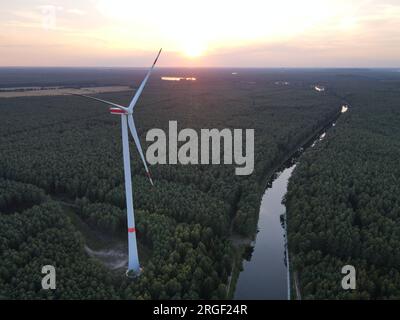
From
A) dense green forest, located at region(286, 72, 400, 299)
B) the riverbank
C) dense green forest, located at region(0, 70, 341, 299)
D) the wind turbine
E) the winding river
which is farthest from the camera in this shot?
the riverbank

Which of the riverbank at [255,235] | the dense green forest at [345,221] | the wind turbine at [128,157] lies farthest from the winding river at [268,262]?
the wind turbine at [128,157]

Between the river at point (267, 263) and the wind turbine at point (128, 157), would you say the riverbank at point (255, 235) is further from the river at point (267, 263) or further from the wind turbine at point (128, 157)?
the wind turbine at point (128, 157)

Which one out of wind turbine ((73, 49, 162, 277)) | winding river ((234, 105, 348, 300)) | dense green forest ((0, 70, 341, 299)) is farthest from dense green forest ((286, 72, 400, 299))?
wind turbine ((73, 49, 162, 277))

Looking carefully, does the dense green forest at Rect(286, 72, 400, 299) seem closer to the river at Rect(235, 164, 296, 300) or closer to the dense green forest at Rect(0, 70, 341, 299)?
the river at Rect(235, 164, 296, 300)

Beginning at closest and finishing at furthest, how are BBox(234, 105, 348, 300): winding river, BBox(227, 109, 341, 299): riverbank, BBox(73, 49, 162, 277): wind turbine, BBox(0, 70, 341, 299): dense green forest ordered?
1. BBox(73, 49, 162, 277): wind turbine
2. BBox(0, 70, 341, 299): dense green forest
3. BBox(234, 105, 348, 300): winding river
4. BBox(227, 109, 341, 299): riverbank

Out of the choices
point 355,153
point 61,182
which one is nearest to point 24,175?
point 61,182

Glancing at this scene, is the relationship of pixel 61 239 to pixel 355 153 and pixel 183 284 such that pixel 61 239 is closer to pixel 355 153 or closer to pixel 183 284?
pixel 183 284

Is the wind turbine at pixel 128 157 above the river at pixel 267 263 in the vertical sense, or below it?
above

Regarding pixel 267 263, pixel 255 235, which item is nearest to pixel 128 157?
pixel 267 263
